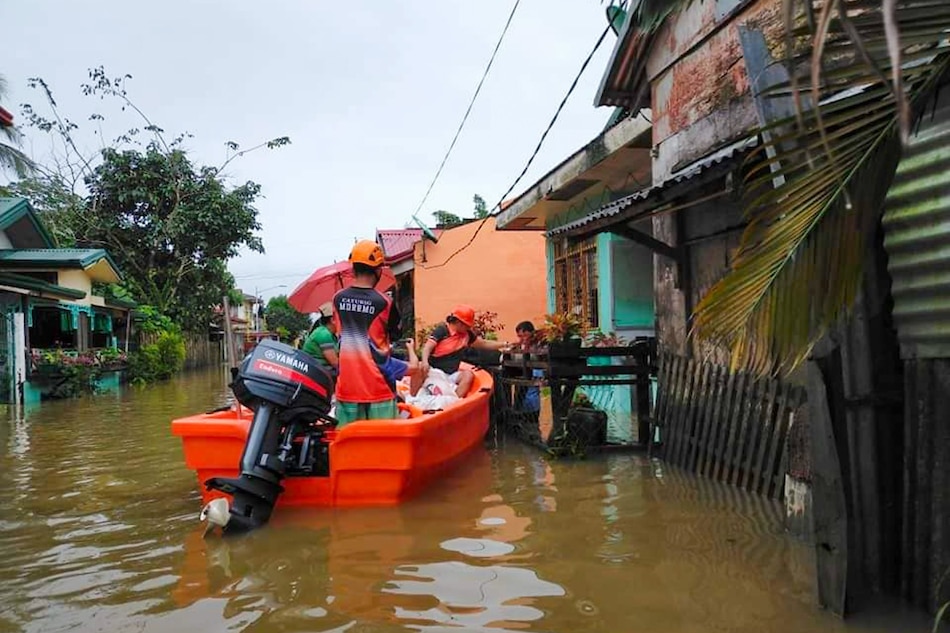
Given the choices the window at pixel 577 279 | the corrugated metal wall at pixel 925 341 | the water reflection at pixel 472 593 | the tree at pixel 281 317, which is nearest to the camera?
the corrugated metal wall at pixel 925 341

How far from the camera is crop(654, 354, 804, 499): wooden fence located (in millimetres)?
4902

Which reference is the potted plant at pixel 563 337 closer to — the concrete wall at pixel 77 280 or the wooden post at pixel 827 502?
the wooden post at pixel 827 502

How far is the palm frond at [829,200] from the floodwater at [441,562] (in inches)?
50.7

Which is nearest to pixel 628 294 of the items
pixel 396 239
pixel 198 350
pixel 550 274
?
pixel 550 274

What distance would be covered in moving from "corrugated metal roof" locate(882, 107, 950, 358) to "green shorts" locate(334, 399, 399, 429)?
341 cm

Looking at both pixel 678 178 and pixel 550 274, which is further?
pixel 550 274

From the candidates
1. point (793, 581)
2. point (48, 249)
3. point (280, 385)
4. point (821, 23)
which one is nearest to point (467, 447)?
point (280, 385)

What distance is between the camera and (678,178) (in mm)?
4922

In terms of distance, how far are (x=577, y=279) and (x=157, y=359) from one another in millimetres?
16421

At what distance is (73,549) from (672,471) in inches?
177

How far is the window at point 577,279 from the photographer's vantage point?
36.4ft

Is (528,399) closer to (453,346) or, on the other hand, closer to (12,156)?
(453,346)

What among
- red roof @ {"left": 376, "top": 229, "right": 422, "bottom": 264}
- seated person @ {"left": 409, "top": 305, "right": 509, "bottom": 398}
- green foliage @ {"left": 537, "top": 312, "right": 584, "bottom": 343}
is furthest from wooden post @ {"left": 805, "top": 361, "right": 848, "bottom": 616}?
red roof @ {"left": 376, "top": 229, "right": 422, "bottom": 264}

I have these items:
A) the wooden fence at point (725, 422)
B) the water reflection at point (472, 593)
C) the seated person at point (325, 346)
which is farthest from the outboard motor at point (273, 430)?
the wooden fence at point (725, 422)
